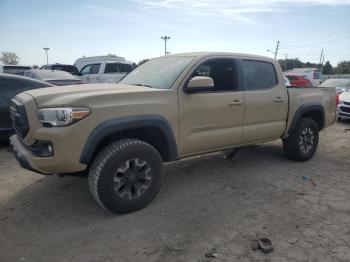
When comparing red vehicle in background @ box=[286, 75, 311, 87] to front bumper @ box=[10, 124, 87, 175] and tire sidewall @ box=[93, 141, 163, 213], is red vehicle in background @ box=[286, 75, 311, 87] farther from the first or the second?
front bumper @ box=[10, 124, 87, 175]

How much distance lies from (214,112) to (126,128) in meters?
1.33

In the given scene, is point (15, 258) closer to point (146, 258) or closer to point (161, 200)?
point (146, 258)

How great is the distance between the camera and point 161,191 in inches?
184

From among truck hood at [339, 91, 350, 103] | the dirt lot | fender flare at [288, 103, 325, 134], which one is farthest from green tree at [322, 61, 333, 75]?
the dirt lot

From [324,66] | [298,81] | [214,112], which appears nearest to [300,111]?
[214,112]

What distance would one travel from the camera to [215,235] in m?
3.51

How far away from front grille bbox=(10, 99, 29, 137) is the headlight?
29 cm

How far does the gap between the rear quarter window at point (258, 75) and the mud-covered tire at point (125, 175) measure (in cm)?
197

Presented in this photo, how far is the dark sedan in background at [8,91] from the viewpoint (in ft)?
20.9

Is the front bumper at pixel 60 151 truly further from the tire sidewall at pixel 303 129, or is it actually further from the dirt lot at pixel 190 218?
the tire sidewall at pixel 303 129

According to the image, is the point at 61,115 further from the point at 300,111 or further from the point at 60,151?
the point at 300,111

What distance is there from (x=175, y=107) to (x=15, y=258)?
89.9 inches

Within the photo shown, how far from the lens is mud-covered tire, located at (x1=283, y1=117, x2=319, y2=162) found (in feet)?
19.7

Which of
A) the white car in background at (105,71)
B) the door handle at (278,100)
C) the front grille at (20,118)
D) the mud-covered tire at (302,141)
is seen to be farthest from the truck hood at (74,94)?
the white car in background at (105,71)
